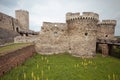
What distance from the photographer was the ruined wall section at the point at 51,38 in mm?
17625

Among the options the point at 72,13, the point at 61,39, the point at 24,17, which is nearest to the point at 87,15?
the point at 72,13

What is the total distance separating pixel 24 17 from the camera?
33.2 m

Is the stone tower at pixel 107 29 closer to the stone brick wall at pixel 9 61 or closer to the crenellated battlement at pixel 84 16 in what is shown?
the crenellated battlement at pixel 84 16

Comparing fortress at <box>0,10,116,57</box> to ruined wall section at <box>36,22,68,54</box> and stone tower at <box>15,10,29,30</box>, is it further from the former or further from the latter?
stone tower at <box>15,10,29,30</box>

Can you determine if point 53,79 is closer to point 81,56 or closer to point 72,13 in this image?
point 81,56

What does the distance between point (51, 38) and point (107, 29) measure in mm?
12860

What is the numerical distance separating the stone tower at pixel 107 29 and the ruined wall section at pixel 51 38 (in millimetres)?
9701

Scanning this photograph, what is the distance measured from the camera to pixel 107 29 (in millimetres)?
22719

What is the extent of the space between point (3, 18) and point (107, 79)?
66.6 feet

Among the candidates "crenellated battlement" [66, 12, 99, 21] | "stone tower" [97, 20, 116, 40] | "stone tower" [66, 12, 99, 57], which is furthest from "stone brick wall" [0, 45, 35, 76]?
"stone tower" [97, 20, 116, 40]

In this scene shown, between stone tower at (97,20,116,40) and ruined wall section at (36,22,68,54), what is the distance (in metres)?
9.70

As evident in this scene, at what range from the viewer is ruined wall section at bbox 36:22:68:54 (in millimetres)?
17625

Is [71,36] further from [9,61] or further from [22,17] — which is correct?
[22,17]

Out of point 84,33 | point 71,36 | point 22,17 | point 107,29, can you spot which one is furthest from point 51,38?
point 22,17
